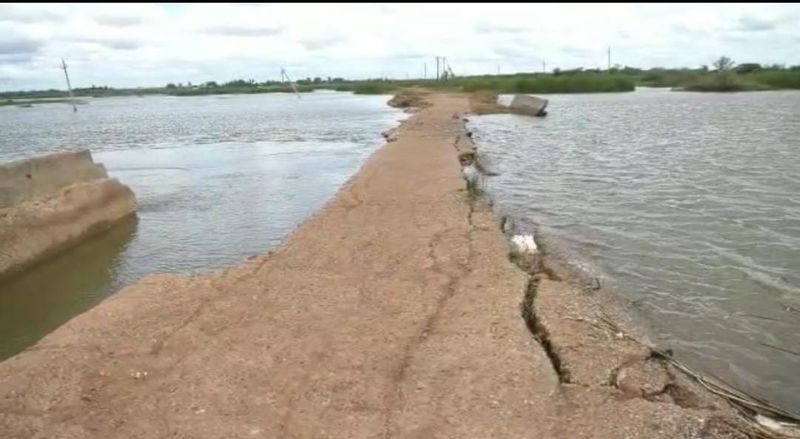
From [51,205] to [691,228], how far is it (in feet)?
41.5

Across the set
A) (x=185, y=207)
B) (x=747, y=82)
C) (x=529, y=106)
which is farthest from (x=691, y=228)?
(x=747, y=82)

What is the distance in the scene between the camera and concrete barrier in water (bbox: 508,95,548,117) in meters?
45.2

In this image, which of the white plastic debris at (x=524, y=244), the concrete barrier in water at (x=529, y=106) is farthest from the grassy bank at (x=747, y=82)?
the white plastic debris at (x=524, y=244)

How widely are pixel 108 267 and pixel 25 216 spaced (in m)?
2.18

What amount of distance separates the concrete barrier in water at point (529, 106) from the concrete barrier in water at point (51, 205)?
34675 millimetres

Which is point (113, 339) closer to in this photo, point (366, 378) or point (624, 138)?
point (366, 378)

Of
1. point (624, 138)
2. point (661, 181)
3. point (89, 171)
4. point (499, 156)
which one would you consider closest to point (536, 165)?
point (499, 156)

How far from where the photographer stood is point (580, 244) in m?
11.1

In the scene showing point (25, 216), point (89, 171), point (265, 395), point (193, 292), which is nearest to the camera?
point (265, 395)

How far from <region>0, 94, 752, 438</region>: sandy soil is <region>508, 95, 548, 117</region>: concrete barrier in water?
38.0 meters

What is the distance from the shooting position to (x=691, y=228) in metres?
11.9

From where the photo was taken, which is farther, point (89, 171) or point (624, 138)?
point (624, 138)

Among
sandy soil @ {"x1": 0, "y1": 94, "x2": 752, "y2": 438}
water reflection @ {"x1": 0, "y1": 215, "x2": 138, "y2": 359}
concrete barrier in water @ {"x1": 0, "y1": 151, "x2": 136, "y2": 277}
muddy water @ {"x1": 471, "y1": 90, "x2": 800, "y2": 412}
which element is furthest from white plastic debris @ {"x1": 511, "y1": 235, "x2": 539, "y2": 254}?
concrete barrier in water @ {"x1": 0, "y1": 151, "x2": 136, "y2": 277}

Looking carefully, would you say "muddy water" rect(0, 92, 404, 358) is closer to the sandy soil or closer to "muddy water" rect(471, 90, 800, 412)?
the sandy soil
